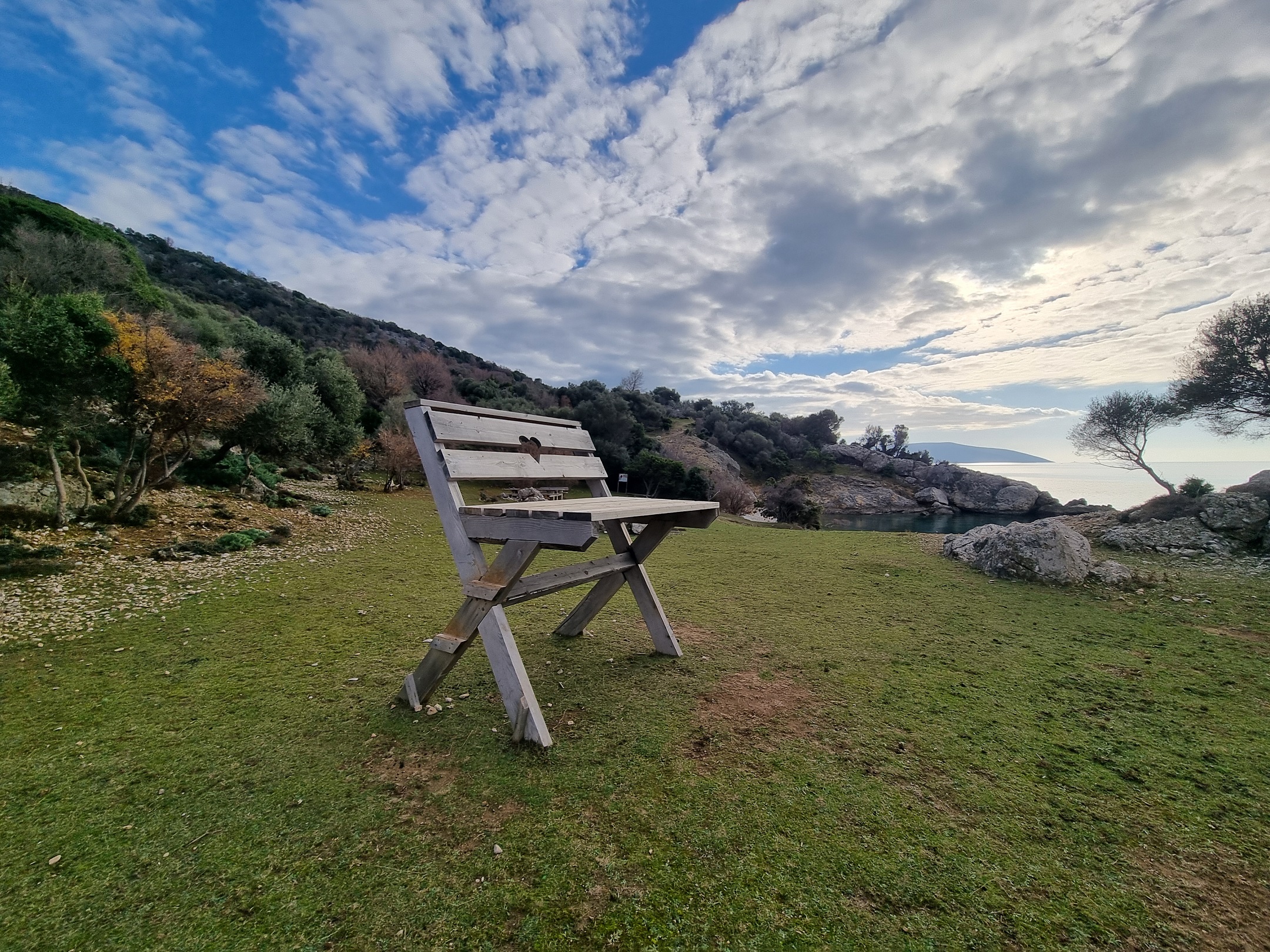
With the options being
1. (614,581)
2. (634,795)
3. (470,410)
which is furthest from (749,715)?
(470,410)

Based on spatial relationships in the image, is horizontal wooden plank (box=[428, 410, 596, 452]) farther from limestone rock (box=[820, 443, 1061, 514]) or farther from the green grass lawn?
limestone rock (box=[820, 443, 1061, 514])

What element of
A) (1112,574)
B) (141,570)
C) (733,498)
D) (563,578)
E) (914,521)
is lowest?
(141,570)

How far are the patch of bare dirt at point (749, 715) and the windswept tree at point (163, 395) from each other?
25.6ft

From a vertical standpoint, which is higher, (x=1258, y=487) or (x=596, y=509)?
(x=1258, y=487)

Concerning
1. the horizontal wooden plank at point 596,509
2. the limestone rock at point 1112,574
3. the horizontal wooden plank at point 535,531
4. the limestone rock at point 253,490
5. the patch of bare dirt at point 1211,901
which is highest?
the horizontal wooden plank at point 596,509

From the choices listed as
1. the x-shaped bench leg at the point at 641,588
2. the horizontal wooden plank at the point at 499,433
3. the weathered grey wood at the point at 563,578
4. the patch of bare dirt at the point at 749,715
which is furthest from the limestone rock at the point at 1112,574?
the horizontal wooden plank at the point at 499,433

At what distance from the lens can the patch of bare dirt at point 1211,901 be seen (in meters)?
1.62

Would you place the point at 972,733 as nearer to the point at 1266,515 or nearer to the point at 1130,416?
the point at 1266,515

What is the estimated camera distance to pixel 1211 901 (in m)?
1.77

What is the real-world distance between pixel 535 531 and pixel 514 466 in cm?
79

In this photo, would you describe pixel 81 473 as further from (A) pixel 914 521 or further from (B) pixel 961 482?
(B) pixel 961 482

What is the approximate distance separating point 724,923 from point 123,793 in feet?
8.93

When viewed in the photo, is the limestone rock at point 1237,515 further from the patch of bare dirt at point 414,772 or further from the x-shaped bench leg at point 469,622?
the patch of bare dirt at point 414,772

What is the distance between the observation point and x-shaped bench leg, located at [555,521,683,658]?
145 inches
